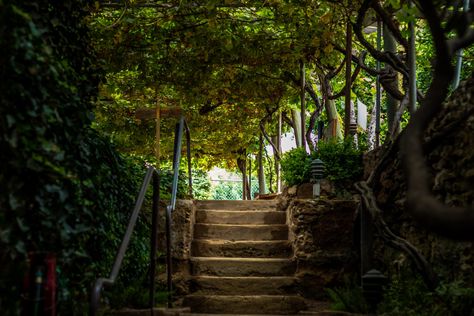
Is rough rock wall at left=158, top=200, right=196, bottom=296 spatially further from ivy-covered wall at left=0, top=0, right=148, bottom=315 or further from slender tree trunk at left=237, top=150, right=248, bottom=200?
slender tree trunk at left=237, top=150, right=248, bottom=200

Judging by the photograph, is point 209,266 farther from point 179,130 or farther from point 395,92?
point 395,92

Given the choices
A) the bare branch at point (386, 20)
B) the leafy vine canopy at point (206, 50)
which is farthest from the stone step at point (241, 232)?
the bare branch at point (386, 20)

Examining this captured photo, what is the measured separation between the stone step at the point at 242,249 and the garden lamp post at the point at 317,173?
69cm

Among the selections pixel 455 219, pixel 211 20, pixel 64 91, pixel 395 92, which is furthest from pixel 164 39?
pixel 455 219

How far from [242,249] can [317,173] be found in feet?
4.14

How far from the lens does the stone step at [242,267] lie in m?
6.65

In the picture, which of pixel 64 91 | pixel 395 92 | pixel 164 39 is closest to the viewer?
pixel 64 91

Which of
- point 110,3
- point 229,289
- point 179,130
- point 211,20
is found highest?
point 110,3

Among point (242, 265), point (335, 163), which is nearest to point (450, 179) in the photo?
point (242, 265)

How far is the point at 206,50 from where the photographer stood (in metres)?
9.95

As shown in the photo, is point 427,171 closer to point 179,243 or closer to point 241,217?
point 179,243

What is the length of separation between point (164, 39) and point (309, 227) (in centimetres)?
430

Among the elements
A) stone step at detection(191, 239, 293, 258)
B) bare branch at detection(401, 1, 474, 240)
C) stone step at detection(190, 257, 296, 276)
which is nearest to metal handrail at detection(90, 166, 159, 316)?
bare branch at detection(401, 1, 474, 240)

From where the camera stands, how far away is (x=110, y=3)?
8930 mm
